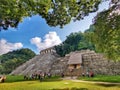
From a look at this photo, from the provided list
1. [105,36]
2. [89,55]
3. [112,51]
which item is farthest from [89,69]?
[105,36]

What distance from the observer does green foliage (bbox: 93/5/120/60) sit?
2939 cm

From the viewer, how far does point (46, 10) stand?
26.7 m

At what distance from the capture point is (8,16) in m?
26.5

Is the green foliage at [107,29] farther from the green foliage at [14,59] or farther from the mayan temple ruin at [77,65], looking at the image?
the green foliage at [14,59]

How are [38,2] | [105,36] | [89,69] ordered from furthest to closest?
[89,69] < [105,36] < [38,2]

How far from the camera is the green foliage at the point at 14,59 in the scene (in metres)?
131

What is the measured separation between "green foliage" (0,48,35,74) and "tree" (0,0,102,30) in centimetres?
10156

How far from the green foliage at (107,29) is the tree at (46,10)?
5.61ft

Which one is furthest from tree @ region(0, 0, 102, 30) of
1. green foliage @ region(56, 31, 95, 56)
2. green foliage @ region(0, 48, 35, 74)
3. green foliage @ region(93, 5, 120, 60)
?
green foliage @ region(0, 48, 35, 74)

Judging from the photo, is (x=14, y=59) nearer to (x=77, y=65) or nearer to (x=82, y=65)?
(x=77, y=65)

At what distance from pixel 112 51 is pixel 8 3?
18.4 metres

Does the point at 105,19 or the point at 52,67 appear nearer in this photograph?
the point at 105,19

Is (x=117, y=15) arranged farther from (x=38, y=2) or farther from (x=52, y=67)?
(x=52, y=67)

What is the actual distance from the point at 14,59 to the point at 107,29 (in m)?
107
